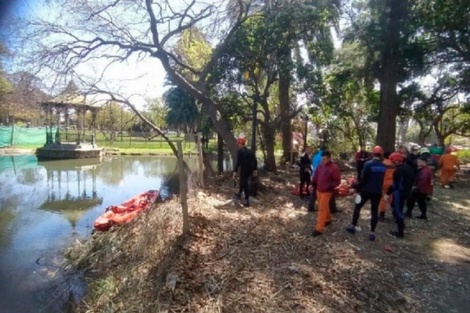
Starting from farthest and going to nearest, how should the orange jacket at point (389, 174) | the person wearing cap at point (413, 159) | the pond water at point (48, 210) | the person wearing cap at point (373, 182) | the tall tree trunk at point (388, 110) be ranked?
the tall tree trunk at point (388, 110) < the person wearing cap at point (413, 159) < the orange jacket at point (389, 174) < the pond water at point (48, 210) < the person wearing cap at point (373, 182)

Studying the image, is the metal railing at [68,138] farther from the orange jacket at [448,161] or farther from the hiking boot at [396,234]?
the hiking boot at [396,234]

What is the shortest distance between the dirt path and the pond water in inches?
106

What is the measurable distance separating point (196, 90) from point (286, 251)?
22.9 ft

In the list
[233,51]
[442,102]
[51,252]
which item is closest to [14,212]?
[51,252]

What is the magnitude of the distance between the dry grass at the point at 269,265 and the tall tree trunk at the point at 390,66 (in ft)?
20.6

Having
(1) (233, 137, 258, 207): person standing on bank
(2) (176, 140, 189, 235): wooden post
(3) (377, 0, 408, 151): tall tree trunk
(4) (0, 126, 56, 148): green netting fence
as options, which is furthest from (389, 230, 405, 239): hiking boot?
(4) (0, 126, 56, 148): green netting fence

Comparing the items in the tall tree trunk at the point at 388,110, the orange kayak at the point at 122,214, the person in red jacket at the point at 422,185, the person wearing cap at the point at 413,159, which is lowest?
the orange kayak at the point at 122,214

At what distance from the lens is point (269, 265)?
490cm

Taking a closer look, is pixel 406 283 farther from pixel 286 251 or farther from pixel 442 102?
pixel 442 102

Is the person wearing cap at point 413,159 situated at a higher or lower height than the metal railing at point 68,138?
higher

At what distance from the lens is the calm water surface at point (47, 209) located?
247 inches

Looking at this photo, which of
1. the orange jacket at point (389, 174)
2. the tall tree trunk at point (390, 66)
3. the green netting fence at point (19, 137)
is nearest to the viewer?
the orange jacket at point (389, 174)

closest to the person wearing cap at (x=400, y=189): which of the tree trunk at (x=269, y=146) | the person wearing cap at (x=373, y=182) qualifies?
the person wearing cap at (x=373, y=182)

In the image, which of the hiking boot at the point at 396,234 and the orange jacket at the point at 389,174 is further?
the orange jacket at the point at 389,174
